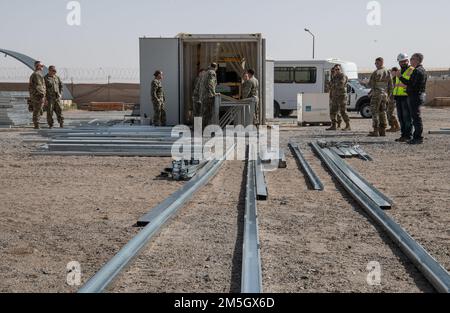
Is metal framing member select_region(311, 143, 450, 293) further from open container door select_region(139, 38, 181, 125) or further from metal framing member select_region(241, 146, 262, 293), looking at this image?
open container door select_region(139, 38, 181, 125)

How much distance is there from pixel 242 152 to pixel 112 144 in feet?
8.64

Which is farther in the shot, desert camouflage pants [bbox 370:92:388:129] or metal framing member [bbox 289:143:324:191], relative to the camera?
desert camouflage pants [bbox 370:92:388:129]

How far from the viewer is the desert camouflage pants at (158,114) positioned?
1834cm

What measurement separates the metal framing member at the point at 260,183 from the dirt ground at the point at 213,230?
0.14 metres

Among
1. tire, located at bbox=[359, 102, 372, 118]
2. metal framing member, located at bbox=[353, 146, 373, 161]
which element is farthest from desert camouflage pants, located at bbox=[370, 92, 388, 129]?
tire, located at bbox=[359, 102, 372, 118]

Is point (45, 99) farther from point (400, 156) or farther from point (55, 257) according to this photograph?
point (55, 257)

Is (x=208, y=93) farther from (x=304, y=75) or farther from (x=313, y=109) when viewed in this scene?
(x=304, y=75)

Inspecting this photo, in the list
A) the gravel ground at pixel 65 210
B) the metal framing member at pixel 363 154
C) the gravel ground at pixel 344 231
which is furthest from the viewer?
the metal framing member at pixel 363 154

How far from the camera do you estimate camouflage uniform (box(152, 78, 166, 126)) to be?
708 inches

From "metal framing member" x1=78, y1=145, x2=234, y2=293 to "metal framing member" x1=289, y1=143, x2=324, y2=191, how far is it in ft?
6.13

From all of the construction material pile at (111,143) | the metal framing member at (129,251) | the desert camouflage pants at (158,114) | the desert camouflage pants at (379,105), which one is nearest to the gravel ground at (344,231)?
the metal framing member at (129,251)

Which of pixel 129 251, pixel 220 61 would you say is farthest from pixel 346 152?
pixel 220 61

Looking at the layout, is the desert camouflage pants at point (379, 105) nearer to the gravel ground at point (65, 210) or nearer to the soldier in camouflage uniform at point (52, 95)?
the gravel ground at point (65, 210)
